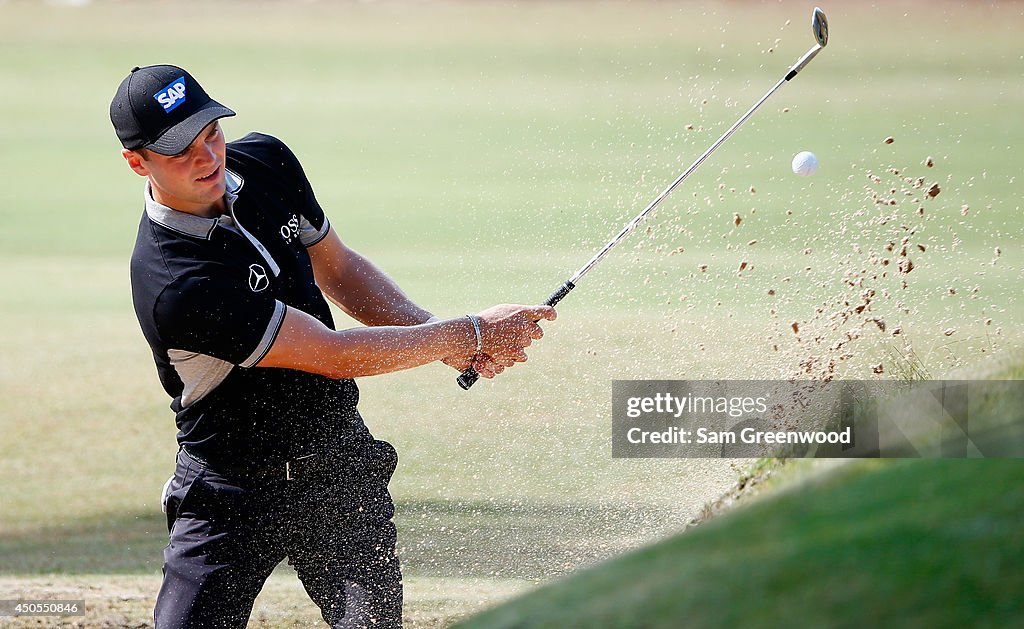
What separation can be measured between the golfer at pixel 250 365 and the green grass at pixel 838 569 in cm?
136

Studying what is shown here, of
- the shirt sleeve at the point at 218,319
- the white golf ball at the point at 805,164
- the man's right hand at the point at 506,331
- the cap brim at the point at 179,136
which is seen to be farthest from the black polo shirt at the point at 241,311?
the white golf ball at the point at 805,164

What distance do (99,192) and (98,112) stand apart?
18.6 feet

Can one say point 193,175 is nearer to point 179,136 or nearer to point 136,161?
point 179,136

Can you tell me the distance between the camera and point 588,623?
2.10 metres

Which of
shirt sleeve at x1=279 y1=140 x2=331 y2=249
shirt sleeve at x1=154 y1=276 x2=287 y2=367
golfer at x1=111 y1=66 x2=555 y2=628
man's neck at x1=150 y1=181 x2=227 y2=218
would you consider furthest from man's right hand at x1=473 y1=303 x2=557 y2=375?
man's neck at x1=150 y1=181 x2=227 y2=218

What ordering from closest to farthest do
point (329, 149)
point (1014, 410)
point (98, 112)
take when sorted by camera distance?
point (1014, 410) → point (329, 149) → point (98, 112)

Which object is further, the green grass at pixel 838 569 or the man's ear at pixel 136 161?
the man's ear at pixel 136 161

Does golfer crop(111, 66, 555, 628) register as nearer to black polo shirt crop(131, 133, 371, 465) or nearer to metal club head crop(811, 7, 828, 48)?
black polo shirt crop(131, 133, 371, 465)

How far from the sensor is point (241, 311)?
338cm

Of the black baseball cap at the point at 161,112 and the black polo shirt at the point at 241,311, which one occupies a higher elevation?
the black baseball cap at the point at 161,112

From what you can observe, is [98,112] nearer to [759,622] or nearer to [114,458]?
[114,458]

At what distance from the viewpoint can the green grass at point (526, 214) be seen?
21.0 feet

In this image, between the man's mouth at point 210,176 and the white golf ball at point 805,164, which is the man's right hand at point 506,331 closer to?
the man's mouth at point 210,176

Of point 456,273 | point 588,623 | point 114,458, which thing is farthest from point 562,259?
point 588,623
